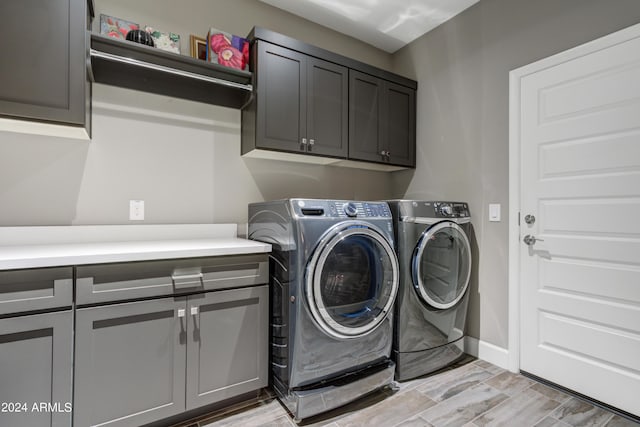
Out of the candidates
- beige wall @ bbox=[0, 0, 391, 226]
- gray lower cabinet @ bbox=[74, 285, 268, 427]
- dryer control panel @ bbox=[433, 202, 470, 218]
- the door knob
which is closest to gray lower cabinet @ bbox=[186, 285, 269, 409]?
gray lower cabinet @ bbox=[74, 285, 268, 427]

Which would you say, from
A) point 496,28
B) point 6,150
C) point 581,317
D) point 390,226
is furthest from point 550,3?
point 6,150

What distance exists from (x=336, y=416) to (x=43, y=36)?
7.86 ft

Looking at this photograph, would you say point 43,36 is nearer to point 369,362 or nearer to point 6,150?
point 6,150

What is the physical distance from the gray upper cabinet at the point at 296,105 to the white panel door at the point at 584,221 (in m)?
1.29

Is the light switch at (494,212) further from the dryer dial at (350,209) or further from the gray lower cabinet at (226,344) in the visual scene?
the gray lower cabinet at (226,344)

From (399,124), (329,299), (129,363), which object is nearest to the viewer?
(129,363)

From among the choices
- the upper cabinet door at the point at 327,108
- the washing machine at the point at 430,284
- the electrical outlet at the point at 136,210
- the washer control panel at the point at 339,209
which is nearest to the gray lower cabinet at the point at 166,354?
the washer control panel at the point at 339,209

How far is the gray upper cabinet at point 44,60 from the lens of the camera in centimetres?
144

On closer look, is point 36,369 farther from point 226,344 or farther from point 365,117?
point 365,117

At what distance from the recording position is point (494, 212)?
2.32 meters

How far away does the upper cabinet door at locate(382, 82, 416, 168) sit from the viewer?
2.73 m

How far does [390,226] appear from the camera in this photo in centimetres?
201

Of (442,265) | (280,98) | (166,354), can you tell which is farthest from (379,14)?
(166,354)

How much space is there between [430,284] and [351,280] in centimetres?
62
